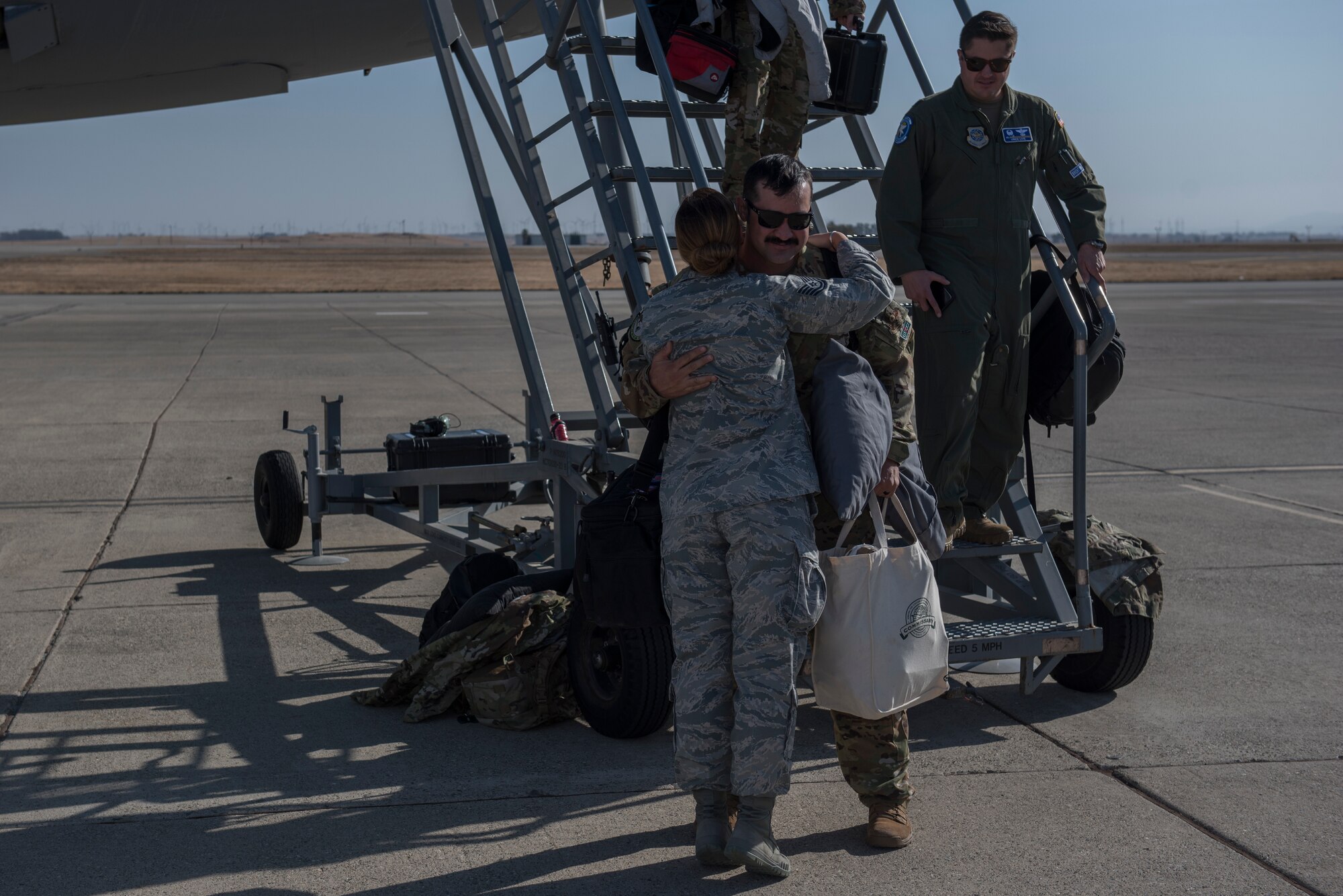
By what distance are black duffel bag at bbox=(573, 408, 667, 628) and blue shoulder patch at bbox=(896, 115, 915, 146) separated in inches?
68.6

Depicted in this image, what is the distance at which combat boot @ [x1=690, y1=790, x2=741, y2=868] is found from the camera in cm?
383

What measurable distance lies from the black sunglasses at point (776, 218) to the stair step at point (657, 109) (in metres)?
1.74

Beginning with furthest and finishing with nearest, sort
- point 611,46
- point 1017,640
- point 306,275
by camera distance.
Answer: point 306,275, point 611,46, point 1017,640

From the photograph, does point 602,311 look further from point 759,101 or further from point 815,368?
point 815,368

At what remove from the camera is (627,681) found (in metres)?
4.87

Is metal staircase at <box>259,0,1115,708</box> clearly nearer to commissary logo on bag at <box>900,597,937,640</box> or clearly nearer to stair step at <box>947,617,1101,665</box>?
stair step at <box>947,617,1101,665</box>

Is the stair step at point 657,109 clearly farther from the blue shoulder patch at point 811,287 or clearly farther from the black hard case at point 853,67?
the blue shoulder patch at point 811,287

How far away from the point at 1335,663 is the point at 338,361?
16.7 m

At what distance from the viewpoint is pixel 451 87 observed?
7.13m

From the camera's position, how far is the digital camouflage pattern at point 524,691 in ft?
16.8

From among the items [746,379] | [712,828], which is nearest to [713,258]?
[746,379]

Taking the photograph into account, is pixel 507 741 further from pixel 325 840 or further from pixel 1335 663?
pixel 1335 663

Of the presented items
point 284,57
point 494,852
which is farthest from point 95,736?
point 284,57

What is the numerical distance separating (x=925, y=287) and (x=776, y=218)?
4.27ft
